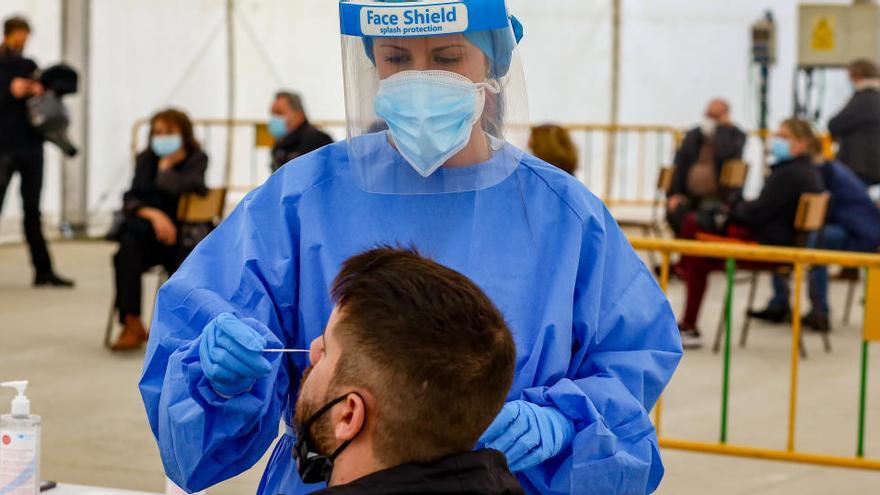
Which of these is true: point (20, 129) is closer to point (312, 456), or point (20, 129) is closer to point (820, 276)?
point (820, 276)

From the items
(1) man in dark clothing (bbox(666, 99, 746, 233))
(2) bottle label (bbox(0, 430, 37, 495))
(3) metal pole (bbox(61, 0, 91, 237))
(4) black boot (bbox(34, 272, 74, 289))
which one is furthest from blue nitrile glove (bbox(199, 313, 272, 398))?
(3) metal pole (bbox(61, 0, 91, 237))

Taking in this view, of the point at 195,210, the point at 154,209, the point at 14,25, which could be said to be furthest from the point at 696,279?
the point at 14,25

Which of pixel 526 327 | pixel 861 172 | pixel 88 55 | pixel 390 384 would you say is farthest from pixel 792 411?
pixel 88 55

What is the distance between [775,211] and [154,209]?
342 cm

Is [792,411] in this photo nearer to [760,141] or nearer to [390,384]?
[390,384]

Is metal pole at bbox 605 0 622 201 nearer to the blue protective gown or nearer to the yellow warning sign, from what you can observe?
the yellow warning sign

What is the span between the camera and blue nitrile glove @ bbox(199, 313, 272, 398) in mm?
1794

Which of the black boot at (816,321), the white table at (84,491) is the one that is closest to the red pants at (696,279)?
the black boot at (816,321)

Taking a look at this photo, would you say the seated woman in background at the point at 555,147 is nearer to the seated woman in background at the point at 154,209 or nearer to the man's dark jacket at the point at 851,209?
the seated woman in background at the point at 154,209

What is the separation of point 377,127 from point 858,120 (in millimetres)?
9204

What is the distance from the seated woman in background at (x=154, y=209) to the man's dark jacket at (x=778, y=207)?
3.05 m

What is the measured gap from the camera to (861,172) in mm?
10758

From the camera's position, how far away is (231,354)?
180 cm

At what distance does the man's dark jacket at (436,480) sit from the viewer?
1701mm
